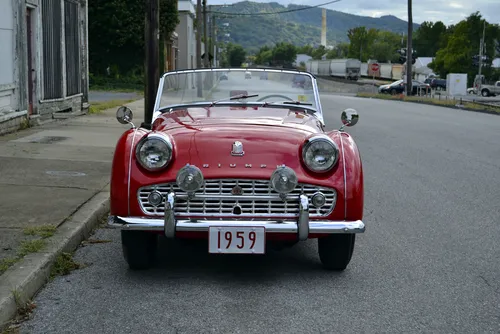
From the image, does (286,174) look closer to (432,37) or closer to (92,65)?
(92,65)

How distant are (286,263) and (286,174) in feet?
3.36

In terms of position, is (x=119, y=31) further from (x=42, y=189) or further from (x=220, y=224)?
(x=220, y=224)

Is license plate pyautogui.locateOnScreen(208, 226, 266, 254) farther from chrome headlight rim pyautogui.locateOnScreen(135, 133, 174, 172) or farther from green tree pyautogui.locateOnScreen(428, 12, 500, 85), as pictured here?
green tree pyautogui.locateOnScreen(428, 12, 500, 85)

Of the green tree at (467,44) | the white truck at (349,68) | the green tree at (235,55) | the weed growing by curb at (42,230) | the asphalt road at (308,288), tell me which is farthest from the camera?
the green tree at (235,55)

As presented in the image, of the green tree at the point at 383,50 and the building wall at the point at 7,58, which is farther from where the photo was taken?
the green tree at the point at 383,50

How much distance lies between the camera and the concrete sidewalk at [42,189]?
4871mm

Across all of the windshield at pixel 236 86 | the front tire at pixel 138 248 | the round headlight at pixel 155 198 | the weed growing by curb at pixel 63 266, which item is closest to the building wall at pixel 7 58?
the windshield at pixel 236 86

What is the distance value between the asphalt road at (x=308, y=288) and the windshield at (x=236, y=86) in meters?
1.31

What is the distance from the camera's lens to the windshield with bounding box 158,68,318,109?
6402 millimetres

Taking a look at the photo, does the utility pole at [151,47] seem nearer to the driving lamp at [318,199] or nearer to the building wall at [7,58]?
the building wall at [7,58]

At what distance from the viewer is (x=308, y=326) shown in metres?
4.05

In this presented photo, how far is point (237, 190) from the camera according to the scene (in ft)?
15.5

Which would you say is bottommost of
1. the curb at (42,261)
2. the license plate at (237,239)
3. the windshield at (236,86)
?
the curb at (42,261)

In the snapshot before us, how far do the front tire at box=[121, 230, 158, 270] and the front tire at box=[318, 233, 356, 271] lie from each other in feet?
3.91
